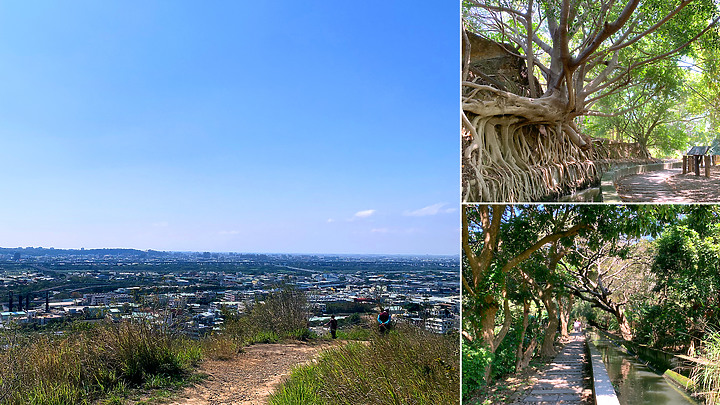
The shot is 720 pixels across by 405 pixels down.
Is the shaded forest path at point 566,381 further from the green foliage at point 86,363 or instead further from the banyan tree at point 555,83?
the green foliage at point 86,363

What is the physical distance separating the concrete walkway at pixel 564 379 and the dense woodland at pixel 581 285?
0.28ft

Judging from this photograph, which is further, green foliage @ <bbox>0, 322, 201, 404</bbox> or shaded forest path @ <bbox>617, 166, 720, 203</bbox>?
green foliage @ <bbox>0, 322, 201, 404</bbox>

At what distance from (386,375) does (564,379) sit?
2.09 meters

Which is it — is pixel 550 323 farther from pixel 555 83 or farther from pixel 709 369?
pixel 555 83

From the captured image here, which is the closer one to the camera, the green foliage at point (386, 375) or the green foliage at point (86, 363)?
the green foliage at point (386, 375)

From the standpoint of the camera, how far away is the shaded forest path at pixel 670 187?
153cm

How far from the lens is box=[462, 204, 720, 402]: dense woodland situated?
220cm

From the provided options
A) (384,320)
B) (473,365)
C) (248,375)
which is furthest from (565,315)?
(248,375)

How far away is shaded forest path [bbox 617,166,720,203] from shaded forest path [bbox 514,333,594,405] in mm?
1165

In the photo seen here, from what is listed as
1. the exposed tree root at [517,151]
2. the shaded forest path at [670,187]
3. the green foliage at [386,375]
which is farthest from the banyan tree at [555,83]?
the green foliage at [386,375]

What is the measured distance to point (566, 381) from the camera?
2471 millimetres

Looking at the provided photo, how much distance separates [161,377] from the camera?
19.4 feet

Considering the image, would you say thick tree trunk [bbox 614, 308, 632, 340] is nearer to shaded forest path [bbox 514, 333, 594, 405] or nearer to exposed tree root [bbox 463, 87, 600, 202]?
shaded forest path [bbox 514, 333, 594, 405]

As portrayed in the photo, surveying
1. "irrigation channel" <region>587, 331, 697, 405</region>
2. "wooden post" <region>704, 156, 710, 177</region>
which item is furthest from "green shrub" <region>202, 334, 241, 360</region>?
"wooden post" <region>704, 156, 710, 177</region>
